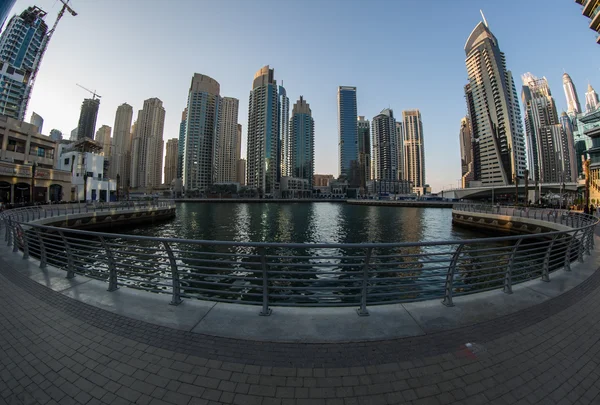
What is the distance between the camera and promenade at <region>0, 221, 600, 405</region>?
262cm

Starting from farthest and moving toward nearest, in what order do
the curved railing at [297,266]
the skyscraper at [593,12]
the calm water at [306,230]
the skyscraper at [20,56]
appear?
the skyscraper at [20,56]
the skyscraper at [593,12]
the calm water at [306,230]
the curved railing at [297,266]

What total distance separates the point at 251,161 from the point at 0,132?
134614mm

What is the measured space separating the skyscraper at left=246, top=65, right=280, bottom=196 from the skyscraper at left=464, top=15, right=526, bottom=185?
135176 mm

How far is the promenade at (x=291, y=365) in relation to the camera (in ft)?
8.60

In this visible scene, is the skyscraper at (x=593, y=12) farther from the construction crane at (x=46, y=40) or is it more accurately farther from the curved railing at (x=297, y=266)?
the construction crane at (x=46, y=40)

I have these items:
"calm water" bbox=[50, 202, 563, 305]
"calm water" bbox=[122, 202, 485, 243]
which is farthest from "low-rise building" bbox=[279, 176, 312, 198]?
"calm water" bbox=[50, 202, 563, 305]

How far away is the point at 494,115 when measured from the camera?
135 meters

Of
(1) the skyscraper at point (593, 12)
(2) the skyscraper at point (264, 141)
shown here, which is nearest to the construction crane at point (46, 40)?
(2) the skyscraper at point (264, 141)

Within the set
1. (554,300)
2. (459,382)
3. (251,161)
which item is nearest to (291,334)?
(459,382)

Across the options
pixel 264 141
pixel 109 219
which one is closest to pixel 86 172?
pixel 109 219

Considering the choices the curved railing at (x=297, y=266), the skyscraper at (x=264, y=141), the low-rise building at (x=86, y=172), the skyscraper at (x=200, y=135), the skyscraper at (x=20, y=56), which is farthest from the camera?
the skyscraper at (x=264, y=141)

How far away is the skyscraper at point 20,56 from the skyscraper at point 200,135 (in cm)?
7604

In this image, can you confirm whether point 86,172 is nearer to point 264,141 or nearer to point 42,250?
point 42,250

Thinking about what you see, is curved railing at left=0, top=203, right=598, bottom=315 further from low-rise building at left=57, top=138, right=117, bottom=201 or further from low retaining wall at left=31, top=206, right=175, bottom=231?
low-rise building at left=57, top=138, right=117, bottom=201
